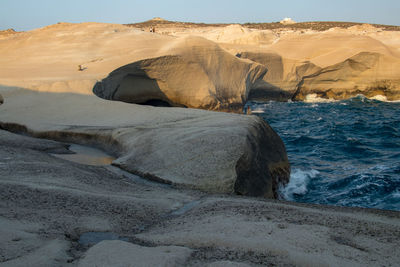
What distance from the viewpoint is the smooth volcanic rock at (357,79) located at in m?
16.5

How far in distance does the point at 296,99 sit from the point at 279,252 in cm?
1663

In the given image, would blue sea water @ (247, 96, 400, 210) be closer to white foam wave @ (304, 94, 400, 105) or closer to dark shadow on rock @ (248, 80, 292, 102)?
white foam wave @ (304, 94, 400, 105)

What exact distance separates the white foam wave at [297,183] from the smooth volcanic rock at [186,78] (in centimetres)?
511

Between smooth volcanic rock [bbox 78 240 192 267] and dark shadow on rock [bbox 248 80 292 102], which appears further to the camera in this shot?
dark shadow on rock [bbox 248 80 292 102]

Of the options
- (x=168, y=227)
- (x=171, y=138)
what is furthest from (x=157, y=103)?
(x=168, y=227)

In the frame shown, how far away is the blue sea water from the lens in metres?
6.05

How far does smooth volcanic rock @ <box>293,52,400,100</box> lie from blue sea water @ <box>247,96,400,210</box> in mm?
1470

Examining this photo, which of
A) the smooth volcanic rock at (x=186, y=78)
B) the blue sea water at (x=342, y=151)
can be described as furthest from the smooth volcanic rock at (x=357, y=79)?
the smooth volcanic rock at (x=186, y=78)

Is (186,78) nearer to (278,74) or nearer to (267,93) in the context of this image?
(278,74)

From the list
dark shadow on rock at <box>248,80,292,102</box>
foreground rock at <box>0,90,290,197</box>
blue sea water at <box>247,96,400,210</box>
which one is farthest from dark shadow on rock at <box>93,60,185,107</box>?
dark shadow on rock at <box>248,80,292,102</box>

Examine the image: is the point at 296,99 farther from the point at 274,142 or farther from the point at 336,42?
the point at 274,142

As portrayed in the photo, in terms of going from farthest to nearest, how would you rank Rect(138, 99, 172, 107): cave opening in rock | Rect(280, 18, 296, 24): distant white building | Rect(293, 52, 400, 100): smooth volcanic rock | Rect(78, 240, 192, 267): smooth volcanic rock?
Rect(280, 18, 296, 24): distant white building < Rect(293, 52, 400, 100): smooth volcanic rock < Rect(138, 99, 172, 107): cave opening in rock < Rect(78, 240, 192, 267): smooth volcanic rock

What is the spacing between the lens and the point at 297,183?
6.45 metres

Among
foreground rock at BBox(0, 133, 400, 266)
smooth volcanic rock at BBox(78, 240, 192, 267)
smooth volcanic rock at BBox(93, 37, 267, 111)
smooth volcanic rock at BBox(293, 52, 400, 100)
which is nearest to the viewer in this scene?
smooth volcanic rock at BBox(78, 240, 192, 267)
